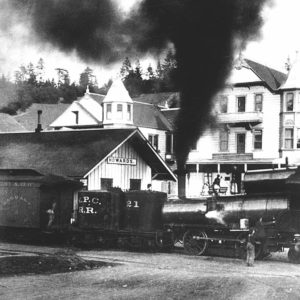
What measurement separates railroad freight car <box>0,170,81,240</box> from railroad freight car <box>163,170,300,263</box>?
4543 mm

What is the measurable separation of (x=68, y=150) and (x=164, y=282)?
1381 cm

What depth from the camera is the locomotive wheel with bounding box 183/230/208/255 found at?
1744cm

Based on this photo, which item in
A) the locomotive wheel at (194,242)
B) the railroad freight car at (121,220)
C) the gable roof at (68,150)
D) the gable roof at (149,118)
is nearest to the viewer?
the locomotive wheel at (194,242)

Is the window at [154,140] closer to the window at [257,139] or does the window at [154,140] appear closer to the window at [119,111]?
the window at [119,111]

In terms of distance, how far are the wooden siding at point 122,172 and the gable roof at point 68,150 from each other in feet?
1.22

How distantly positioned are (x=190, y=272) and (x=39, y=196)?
336 inches

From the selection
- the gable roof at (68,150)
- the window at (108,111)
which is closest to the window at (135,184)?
the gable roof at (68,150)

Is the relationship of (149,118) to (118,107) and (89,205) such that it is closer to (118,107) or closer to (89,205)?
(118,107)

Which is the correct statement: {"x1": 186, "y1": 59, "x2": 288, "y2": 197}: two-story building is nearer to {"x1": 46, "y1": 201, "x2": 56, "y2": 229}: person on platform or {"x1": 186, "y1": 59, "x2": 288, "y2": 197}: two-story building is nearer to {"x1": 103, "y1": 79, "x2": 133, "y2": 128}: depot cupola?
{"x1": 103, "y1": 79, "x2": 133, "y2": 128}: depot cupola

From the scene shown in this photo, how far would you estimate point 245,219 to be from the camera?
16.3m

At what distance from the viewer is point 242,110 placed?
4162 centimetres

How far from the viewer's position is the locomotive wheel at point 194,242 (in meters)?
17.4

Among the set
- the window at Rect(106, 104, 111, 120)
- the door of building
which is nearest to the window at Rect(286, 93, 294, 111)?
the door of building

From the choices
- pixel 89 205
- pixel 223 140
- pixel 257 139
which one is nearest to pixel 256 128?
pixel 257 139
